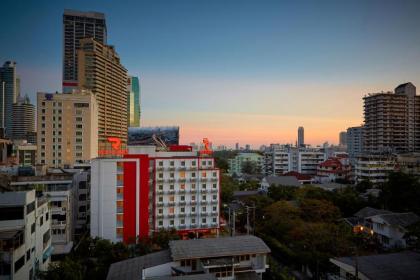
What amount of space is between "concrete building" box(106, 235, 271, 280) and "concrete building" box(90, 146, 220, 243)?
13.4 meters

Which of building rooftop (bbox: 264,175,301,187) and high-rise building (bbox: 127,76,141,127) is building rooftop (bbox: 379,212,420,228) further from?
high-rise building (bbox: 127,76,141,127)

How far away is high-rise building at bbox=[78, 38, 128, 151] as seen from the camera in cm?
10275

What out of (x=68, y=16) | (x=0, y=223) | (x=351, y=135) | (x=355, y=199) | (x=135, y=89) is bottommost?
(x=355, y=199)

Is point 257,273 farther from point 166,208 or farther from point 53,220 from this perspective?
point 53,220

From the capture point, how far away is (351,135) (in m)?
148

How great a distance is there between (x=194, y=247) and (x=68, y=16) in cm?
14708

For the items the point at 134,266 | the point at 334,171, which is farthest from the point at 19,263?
the point at 334,171

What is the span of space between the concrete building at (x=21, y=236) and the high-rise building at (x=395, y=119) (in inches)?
4591

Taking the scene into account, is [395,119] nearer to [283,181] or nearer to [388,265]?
[283,181]

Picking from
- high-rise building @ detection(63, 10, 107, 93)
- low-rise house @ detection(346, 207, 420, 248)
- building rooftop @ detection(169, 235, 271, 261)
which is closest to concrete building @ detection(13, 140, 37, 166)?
high-rise building @ detection(63, 10, 107, 93)

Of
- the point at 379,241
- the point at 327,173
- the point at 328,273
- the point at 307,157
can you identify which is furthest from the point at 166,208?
the point at 307,157

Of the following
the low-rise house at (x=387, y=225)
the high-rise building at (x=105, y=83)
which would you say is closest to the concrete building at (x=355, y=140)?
the low-rise house at (x=387, y=225)

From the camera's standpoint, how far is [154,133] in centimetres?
6419

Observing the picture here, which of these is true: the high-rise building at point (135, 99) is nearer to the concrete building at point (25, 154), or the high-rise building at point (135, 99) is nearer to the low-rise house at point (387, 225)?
the concrete building at point (25, 154)
